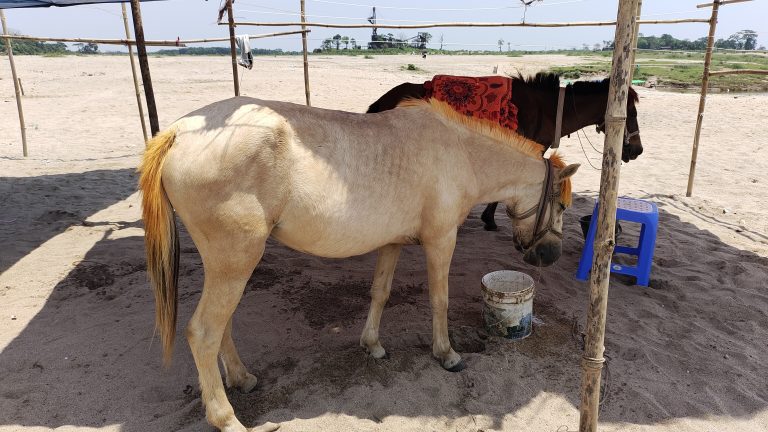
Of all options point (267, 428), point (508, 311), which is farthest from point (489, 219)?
point (267, 428)

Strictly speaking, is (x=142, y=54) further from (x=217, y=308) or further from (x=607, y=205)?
(x=607, y=205)

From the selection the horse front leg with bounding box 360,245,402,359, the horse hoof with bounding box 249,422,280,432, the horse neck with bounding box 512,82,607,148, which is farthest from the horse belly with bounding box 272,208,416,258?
the horse neck with bounding box 512,82,607,148

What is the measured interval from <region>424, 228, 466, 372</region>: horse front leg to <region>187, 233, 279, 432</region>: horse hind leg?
1.14 m

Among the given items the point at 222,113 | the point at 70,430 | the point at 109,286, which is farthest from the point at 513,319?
the point at 109,286

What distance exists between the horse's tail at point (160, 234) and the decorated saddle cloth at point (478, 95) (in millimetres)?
2489

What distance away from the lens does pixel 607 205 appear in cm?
227

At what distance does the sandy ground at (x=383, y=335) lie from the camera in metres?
2.93

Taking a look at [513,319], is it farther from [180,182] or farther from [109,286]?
[109,286]

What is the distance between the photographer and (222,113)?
2596mm

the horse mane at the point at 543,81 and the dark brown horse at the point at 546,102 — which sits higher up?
the horse mane at the point at 543,81

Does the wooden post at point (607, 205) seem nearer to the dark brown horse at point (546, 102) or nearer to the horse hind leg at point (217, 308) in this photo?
the horse hind leg at point (217, 308)

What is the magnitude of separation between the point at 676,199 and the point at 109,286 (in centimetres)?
728

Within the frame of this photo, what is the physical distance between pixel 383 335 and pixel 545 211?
1.52 m

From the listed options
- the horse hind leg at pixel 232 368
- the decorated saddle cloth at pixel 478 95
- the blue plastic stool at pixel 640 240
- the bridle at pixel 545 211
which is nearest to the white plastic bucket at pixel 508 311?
the bridle at pixel 545 211
